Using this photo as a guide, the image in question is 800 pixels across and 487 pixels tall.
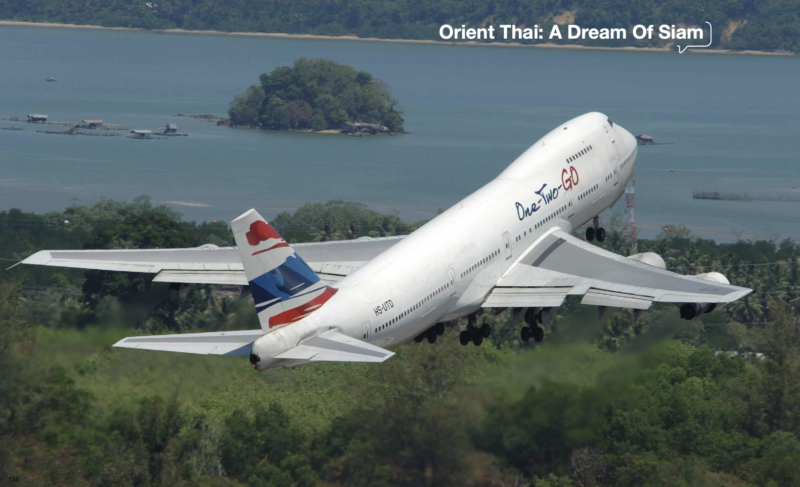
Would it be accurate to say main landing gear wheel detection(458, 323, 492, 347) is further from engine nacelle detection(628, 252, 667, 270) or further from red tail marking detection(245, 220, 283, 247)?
red tail marking detection(245, 220, 283, 247)

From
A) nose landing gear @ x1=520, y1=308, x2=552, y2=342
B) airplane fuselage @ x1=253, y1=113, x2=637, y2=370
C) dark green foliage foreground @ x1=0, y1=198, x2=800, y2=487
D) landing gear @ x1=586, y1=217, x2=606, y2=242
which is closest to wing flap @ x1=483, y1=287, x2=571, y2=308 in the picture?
airplane fuselage @ x1=253, y1=113, x2=637, y2=370

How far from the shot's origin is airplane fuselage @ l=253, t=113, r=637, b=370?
3609 centimetres

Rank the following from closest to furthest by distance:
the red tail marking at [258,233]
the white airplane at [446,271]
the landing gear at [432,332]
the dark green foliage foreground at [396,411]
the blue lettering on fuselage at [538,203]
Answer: the red tail marking at [258,233] → the white airplane at [446,271] → the landing gear at [432,332] → the blue lettering on fuselage at [538,203] → the dark green foliage foreground at [396,411]

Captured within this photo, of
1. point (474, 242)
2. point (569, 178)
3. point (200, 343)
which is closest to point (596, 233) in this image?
point (569, 178)

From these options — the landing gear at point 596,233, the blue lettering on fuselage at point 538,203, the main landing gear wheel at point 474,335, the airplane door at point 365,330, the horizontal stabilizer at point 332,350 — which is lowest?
the main landing gear wheel at point 474,335

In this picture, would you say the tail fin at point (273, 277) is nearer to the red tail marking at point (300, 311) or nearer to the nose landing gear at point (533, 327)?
the red tail marking at point (300, 311)

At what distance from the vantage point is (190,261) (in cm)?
4350

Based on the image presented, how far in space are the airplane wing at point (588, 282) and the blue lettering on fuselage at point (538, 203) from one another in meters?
1.41

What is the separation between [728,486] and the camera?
212ft

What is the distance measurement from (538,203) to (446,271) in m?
8.61

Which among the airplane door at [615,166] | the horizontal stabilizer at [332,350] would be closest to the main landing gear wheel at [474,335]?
the airplane door at [615,166]

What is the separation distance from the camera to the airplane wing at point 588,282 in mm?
39656

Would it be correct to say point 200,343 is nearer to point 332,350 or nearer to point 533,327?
point 332,350

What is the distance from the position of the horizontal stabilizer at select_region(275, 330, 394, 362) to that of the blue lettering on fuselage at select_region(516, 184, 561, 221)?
1482cm
